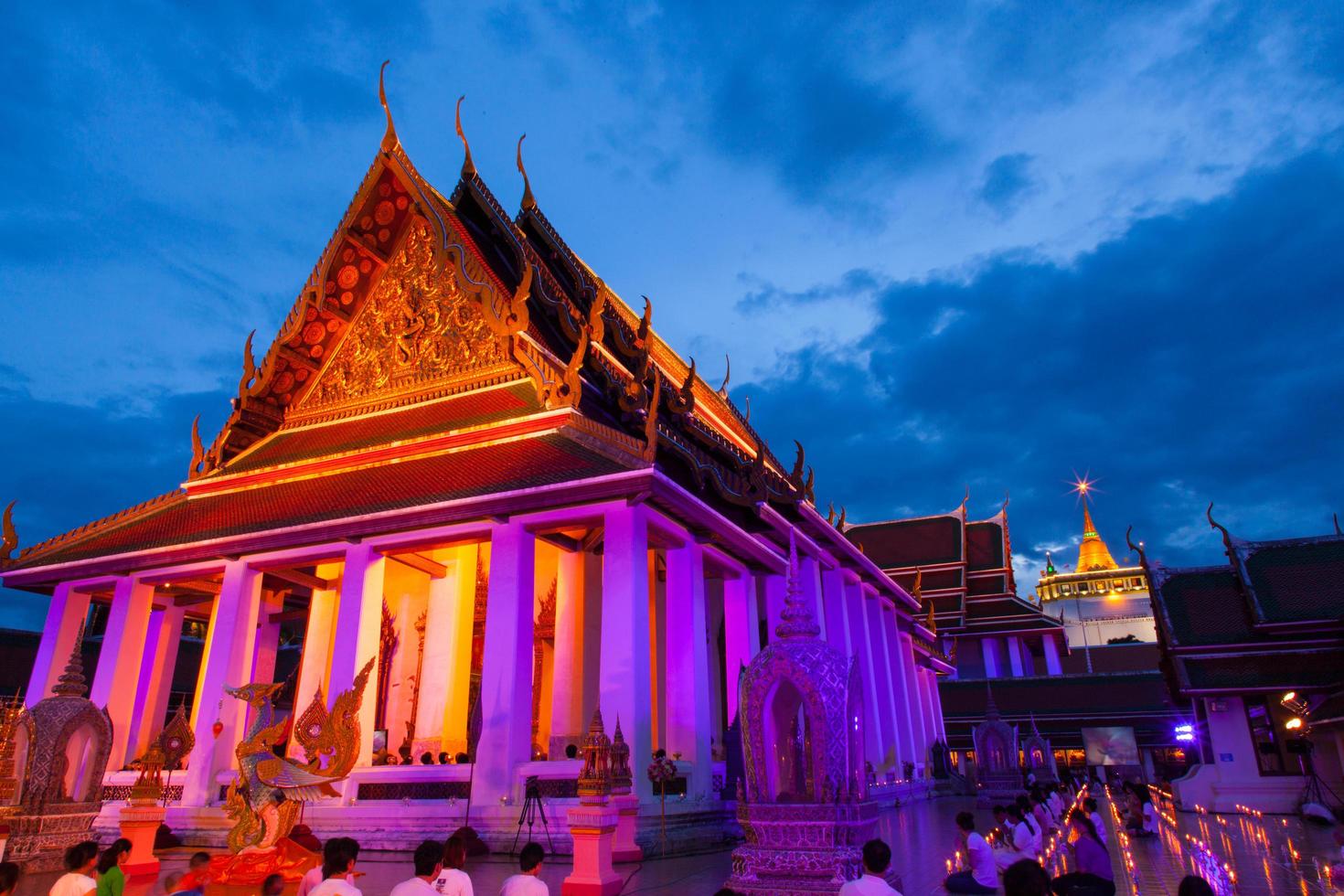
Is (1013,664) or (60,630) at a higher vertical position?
(1013,664)

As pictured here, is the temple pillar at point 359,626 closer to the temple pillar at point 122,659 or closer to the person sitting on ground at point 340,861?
the temple pillar at point 122,659

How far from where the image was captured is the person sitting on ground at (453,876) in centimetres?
376

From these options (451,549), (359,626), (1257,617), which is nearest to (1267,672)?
(1257,617)

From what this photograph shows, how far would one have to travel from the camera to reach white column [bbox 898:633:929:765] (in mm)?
21594

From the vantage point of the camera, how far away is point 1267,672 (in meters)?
14.3

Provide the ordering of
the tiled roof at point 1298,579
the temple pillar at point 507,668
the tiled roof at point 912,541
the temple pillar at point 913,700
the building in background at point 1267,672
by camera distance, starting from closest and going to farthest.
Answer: the temple pillar at point 507,668 < the building in background at point 1267,672 < the tiled roof at point 1298,579 < the temple pillar at point 913,700 < the tiled roof at point 912,541

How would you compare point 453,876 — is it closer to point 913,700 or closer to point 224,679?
point 224,679

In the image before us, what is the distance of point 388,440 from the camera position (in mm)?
12781

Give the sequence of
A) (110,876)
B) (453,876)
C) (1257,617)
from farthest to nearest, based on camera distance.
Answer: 1. (1257,617)
2. (110,876)
3. (453,876)

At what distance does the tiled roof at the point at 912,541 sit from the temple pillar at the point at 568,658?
22.0 metres

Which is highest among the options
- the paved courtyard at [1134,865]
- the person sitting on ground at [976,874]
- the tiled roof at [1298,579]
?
Answer: the tiled roof at [1298,579]

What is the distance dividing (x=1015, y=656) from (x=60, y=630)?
98.4ft

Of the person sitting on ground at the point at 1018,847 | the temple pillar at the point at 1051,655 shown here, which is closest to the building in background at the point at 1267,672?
the person sitting on ground at the point at 1018,847

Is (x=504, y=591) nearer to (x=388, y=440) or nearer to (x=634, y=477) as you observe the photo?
(x=634, y=477)
